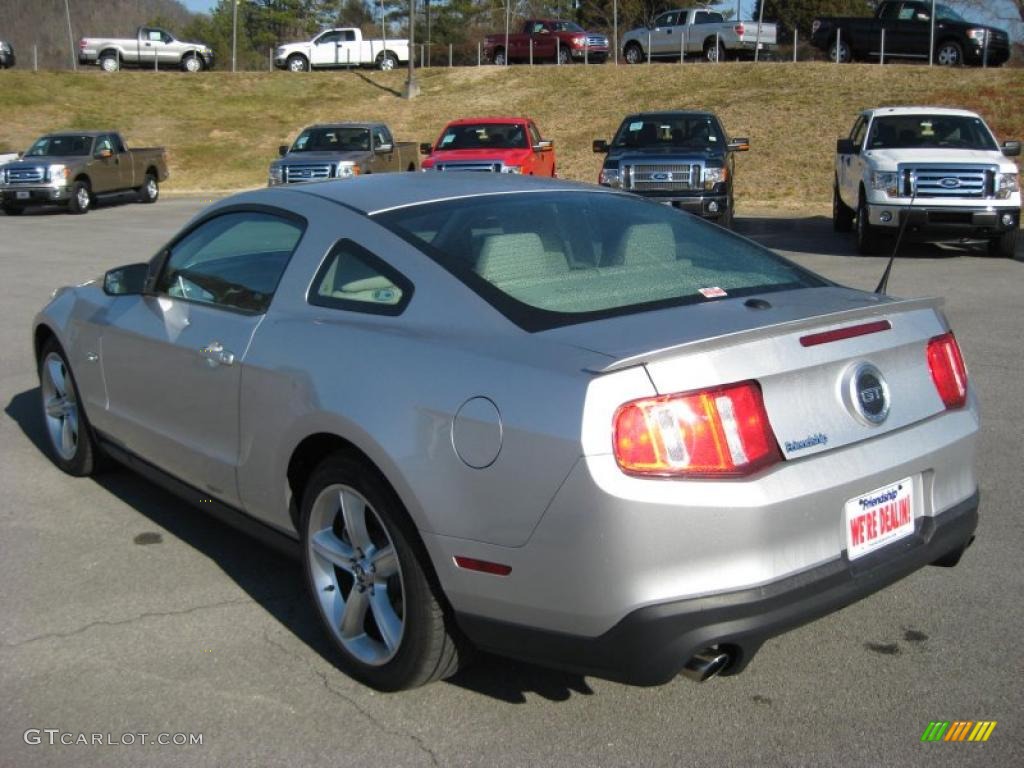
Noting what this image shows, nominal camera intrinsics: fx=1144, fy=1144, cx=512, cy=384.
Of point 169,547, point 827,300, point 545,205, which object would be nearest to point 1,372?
point 169,547

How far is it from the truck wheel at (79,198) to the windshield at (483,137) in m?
8.82

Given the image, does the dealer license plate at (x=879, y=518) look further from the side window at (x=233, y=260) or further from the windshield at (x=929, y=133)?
the windshield at (x=929, y=133)

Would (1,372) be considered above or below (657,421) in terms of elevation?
below

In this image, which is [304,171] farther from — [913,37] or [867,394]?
[913,37]

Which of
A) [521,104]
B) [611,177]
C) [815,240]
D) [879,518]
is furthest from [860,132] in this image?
[521,104]

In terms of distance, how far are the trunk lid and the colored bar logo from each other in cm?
91

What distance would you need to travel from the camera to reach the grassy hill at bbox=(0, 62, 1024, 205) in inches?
1196

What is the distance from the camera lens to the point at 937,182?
14477mm

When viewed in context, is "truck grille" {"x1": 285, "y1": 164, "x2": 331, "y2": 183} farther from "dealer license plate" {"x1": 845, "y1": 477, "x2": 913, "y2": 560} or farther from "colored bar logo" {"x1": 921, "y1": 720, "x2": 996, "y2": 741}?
"colored bar logo" {"x1": 921, "y1": 720, "x2": 996, "y2": 741}

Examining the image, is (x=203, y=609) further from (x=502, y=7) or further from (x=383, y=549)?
(x=502, y=7)

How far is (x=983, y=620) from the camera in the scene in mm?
4156

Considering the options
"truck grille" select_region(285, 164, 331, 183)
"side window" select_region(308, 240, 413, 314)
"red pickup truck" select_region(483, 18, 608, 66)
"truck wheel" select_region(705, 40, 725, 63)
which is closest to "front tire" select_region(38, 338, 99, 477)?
"side window" select_region(308, 240, 413, 314)

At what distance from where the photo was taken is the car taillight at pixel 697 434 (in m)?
3.01

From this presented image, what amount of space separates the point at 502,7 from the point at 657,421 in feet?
270
